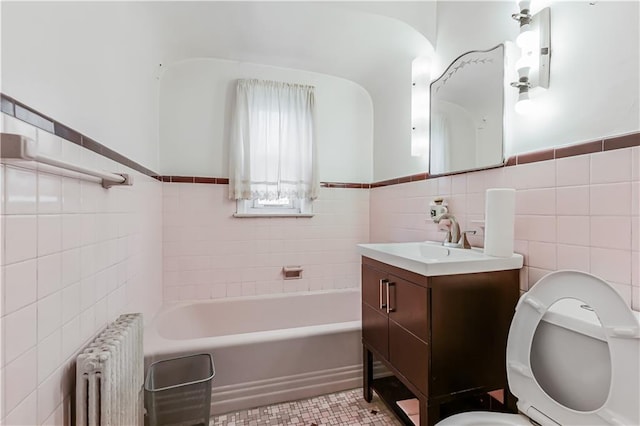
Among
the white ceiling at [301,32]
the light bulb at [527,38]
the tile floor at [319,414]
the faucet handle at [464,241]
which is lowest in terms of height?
the tile floor at [319,414]

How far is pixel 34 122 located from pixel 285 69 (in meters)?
2.08

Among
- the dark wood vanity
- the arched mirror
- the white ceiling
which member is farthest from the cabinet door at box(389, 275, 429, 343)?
the white ceiling

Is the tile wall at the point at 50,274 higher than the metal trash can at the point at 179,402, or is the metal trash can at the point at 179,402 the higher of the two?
the tile wall at the point at 50,274

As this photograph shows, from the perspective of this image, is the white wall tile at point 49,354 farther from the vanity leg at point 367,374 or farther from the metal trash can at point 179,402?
the vanity leg at point 367,374

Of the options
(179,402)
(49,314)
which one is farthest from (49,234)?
(179,402)

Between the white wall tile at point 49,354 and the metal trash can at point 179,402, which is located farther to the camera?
the metal trash can at point 179,402

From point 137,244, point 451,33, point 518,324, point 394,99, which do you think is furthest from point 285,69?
point 518,324

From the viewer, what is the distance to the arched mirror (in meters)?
0.92

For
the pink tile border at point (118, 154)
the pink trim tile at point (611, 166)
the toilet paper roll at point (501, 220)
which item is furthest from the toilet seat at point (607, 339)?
the pink tile border at point (118, 154)

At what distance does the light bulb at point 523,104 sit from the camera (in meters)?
1.37

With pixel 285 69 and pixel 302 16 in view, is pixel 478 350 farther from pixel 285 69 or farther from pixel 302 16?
pixel 285 69

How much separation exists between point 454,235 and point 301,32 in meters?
1.68

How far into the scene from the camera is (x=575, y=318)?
98 centimetres

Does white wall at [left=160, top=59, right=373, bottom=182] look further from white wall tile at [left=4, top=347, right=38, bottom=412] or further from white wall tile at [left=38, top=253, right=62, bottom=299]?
white wall tile at [left=4, top=347, right=38, bottom=412]
